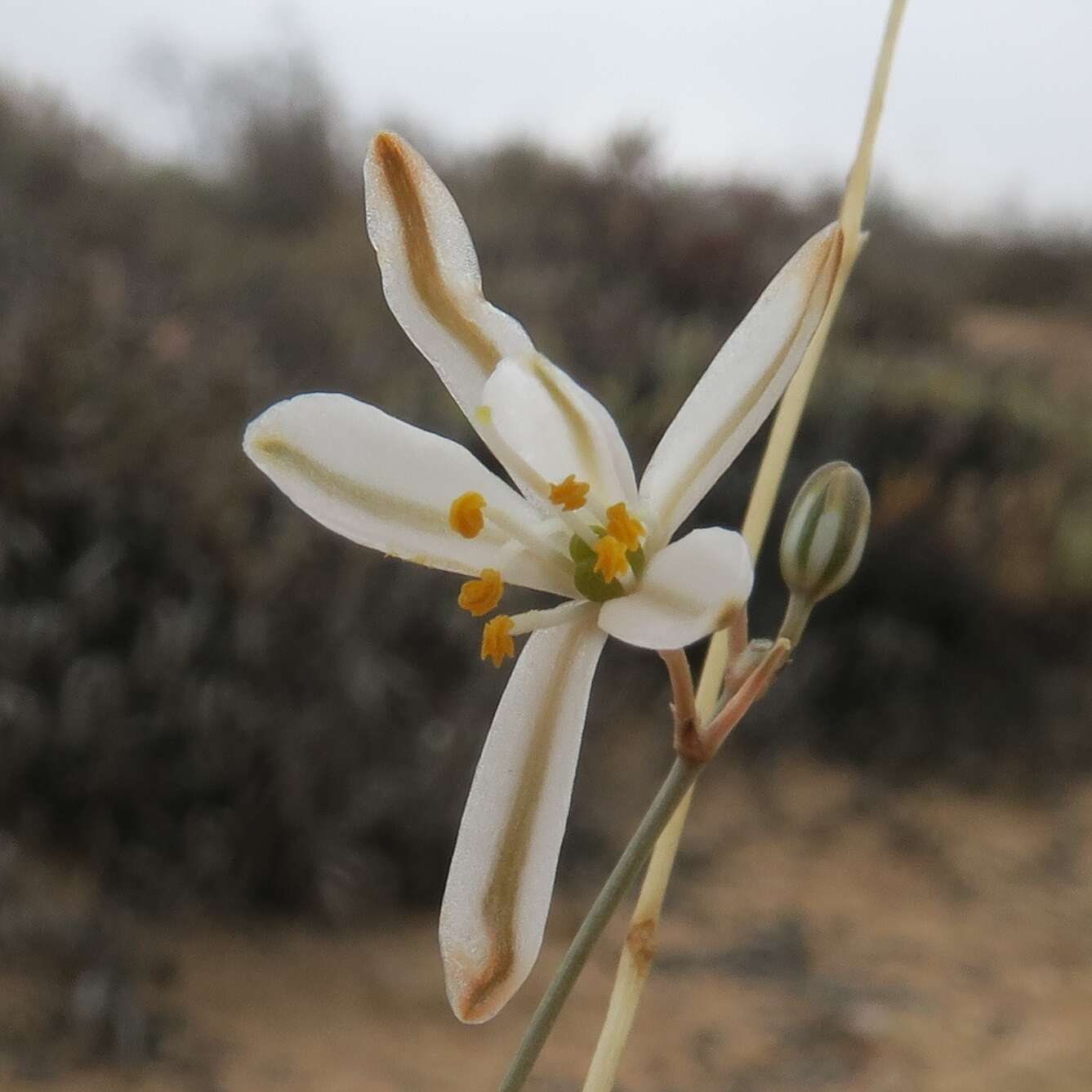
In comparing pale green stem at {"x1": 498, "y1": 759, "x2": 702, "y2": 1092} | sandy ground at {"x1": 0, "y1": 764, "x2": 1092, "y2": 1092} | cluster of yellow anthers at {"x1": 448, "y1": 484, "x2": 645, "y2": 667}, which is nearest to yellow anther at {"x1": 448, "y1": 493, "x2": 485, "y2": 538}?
cluster of yellow anthers at {"x1": 448, "y1": 484, "x2": 645, "y2": 667}

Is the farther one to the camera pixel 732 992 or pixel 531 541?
pixel 732 992

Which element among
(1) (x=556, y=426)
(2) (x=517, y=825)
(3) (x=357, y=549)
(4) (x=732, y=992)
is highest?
(1) (x=556, y=426)

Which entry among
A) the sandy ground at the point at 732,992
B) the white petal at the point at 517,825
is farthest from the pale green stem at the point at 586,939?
the sandy ground at the point at 732,992

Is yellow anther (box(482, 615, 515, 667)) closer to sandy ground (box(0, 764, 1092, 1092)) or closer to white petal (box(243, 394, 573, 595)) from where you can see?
white petal (box(243, 394, 573, 595))

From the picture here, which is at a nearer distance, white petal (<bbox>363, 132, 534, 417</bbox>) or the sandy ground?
white petal (<bbox>363, 132, 534, 417</bbox>)

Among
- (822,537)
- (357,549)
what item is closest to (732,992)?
(357,549)

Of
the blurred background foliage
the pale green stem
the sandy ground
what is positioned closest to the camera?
the pale green stem

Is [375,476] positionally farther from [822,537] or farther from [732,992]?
[732,992]

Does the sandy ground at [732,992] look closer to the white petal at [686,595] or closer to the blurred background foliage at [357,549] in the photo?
the blurred background foliage at [357,549]
